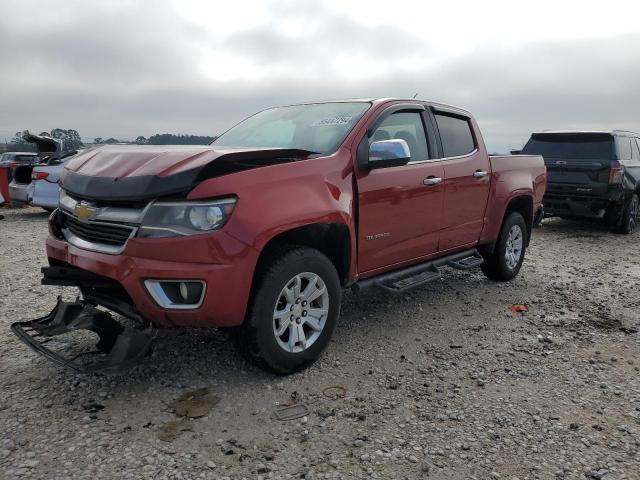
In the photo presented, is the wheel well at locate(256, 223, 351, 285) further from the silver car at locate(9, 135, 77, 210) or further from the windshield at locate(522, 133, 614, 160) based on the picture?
the windshield at locate(522, 133, 614, 160)

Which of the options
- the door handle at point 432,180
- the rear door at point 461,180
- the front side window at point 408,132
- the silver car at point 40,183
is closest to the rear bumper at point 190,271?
the front side window at point 408,132

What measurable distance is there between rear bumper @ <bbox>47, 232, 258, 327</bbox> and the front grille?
0.33ft

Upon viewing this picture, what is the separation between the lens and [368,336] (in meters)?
4.29

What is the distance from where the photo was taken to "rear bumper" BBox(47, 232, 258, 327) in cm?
290

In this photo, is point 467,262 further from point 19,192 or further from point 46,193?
point 19,192

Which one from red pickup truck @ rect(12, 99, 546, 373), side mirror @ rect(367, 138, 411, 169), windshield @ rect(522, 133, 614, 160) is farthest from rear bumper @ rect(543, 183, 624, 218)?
side mirror @ rect(367, 138, 411, 169)

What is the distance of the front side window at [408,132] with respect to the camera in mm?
4309

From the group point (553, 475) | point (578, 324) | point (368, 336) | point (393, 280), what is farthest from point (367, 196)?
point (578, 324)

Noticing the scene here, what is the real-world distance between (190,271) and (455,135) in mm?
3228

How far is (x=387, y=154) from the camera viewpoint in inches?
152

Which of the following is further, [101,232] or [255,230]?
[101,232]

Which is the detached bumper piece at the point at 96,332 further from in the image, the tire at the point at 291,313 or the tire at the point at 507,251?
the tire at the point at 507,251

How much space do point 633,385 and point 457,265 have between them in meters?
1.86

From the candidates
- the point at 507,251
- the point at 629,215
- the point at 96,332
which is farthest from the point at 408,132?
the point at 629,215
